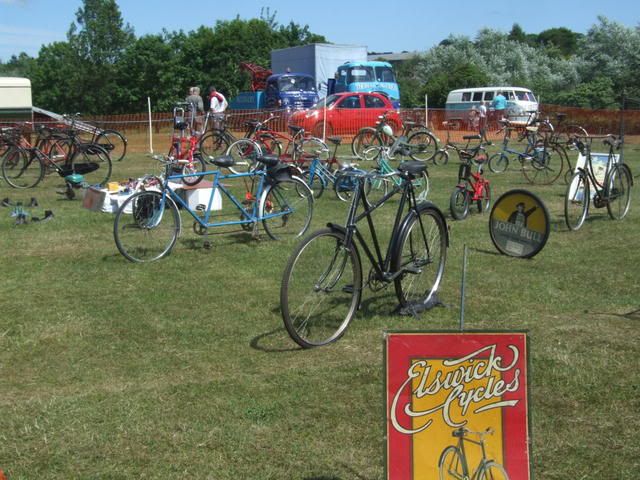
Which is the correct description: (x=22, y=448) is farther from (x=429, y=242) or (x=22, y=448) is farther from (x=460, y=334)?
(x=429, y=242)

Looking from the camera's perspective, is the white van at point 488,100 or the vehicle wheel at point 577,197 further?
the white van at point 488,100

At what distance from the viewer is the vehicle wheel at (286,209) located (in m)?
8.50

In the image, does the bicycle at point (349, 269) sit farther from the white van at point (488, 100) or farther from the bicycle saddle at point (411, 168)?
the white van at point (488, 100)

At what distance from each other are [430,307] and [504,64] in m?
51.4

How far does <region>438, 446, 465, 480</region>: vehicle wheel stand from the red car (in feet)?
61.7

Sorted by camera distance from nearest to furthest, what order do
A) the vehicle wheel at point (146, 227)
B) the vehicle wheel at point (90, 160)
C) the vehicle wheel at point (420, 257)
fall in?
the vehicle wheel at point (420, 257) < the vehicle wheel at point (146, 227) < the vehicle wheel at point (90, 160)

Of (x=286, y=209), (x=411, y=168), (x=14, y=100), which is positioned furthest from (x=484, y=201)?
(x=14, y=100)

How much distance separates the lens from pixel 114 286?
6758 millimetres

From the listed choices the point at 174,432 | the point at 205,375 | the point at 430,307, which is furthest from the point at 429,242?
the point at 174,432

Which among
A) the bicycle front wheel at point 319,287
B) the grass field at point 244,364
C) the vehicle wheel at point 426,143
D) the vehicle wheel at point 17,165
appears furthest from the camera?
→ the vehicle wheel at point 426,143

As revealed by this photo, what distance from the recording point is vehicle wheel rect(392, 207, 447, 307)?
5.47 metres

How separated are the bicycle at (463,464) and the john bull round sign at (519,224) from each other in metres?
4.60

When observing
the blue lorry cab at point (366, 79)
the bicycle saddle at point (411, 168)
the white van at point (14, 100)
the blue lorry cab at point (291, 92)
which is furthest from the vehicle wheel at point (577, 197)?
the blue lorry cab at point (291, 92)

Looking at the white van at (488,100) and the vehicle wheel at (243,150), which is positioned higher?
the white van at (488,100)
